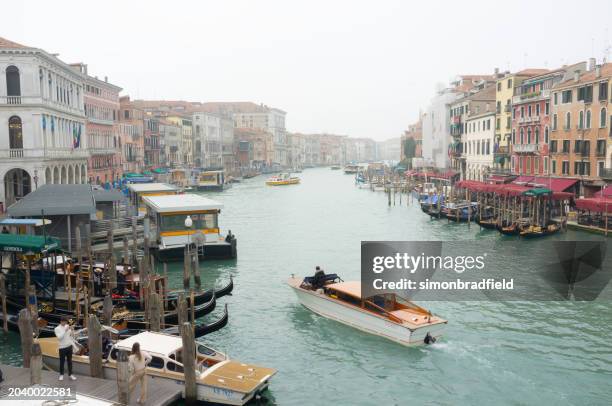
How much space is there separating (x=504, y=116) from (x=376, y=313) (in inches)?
1450

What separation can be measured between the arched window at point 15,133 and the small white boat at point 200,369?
76.3ft

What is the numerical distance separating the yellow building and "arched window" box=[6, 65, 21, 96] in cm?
3331

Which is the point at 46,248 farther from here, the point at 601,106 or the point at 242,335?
the point at 601,106

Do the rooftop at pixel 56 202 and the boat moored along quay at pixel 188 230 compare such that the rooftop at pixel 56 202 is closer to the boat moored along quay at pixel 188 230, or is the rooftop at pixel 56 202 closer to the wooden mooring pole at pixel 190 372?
the boat moored along quay at pixel 188 230

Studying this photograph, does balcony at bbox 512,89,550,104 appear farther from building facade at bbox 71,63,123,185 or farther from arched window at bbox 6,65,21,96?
building facade at bbox 71,63,123,185

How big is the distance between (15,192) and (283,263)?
686 inches

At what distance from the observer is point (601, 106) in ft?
111

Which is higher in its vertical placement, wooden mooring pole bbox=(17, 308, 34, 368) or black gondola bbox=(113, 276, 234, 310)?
wooden mooring pole bbox=(17, 308, 34, 368)

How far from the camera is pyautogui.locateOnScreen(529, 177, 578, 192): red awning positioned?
117 feet

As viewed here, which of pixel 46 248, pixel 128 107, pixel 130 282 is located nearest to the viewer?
pixel 46 248

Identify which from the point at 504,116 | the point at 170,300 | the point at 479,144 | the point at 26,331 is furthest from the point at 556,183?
the point at 26,331

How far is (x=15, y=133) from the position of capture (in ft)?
106

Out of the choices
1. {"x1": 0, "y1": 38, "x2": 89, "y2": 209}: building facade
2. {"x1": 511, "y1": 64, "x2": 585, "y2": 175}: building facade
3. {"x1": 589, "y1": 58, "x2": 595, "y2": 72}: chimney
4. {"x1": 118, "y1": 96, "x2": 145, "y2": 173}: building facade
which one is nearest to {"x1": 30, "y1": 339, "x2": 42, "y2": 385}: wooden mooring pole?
{"x1": 0, "y1": 38, "x2": 89, "y2": 209}: building facade

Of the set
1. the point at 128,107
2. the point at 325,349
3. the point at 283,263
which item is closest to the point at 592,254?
the point at 283,263
